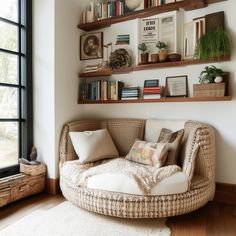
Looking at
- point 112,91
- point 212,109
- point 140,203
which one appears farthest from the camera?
point 112,91

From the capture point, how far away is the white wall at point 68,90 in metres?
2.42

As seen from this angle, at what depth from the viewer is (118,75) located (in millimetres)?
3010

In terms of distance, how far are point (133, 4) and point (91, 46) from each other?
28.6 inches

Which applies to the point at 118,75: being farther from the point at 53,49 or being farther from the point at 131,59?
the point at 53,49

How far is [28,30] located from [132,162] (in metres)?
1.89

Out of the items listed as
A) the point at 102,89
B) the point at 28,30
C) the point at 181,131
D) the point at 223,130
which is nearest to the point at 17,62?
the point at 28,30

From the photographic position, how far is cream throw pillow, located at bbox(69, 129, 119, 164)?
2.45 m

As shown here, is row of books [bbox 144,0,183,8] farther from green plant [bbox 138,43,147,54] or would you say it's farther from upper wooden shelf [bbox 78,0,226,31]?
green plant [bbox 138,43,147,54]

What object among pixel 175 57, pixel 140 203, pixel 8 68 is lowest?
pixel 140 203

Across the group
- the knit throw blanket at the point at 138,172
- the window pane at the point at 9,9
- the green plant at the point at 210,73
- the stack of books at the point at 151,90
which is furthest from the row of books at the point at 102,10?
the knit throw blanket at the point at 138,172

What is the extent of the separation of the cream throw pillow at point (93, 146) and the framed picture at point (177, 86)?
0.86 m

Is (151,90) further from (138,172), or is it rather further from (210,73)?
(138,172)

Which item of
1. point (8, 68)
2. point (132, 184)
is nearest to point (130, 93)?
point (132, 184)

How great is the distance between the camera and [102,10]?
2.97 m
